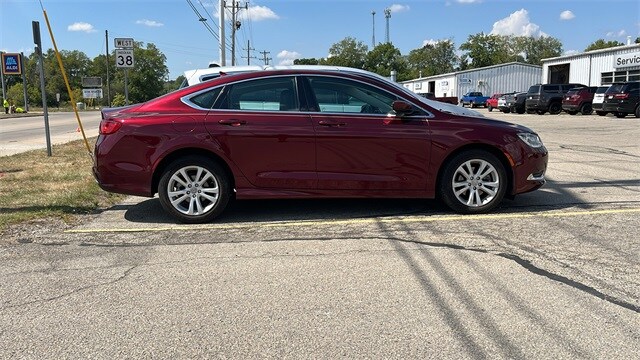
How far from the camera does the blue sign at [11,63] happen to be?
49531 mm

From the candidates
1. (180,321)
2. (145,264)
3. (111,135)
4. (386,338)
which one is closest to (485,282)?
(386,338)

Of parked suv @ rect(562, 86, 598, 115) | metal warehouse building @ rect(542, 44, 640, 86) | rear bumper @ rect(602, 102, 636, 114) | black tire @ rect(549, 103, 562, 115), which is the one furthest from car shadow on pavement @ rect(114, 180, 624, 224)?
metal warehouse building @ rect(542, 44, 640, 86)

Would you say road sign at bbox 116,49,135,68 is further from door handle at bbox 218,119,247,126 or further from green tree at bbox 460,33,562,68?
green tree at bbox 460,33,562,68

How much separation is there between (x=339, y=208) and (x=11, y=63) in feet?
175

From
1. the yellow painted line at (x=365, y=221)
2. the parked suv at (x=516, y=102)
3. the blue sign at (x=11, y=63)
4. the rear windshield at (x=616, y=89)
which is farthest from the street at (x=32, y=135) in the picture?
the parked suv at (x=516, y=102)

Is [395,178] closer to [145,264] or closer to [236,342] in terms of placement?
[145,264]

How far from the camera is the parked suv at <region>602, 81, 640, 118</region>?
2552 cm

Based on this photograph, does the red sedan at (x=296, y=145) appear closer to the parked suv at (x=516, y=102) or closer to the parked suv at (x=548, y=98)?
the parked suv at (x=548, y=98)

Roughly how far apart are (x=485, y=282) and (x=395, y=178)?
208cm

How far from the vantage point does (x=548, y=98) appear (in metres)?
32.5

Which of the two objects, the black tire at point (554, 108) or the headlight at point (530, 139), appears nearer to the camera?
the headlight at point (530, 139)

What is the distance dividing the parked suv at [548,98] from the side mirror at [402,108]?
29745mm

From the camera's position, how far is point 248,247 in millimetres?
5031

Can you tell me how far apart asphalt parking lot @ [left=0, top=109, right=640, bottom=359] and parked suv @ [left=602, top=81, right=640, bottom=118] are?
72.9ft
